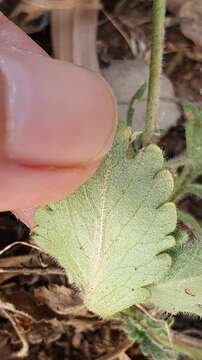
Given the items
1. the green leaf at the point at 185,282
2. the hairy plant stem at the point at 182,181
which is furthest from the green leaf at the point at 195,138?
the green leaf at the point at 185,282

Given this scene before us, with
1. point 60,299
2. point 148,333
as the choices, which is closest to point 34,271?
point 60,299

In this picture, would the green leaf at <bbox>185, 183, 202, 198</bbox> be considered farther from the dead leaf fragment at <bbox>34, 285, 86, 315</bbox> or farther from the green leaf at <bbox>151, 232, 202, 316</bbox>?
the dead leaf fragment at <bbox>34, 285, 86, 315</bbox>

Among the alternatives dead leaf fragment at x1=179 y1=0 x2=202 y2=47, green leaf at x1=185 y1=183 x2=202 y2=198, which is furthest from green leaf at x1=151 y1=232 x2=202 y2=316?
dead leaf fragment at x1=179 y1=0 x2=202 y2=47

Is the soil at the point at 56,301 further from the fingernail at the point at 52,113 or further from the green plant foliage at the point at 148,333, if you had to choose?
the fingernail at the point at 52,113

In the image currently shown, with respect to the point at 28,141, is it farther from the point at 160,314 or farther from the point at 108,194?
the point at 160,314

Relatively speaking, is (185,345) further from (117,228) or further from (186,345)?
(117,228)
